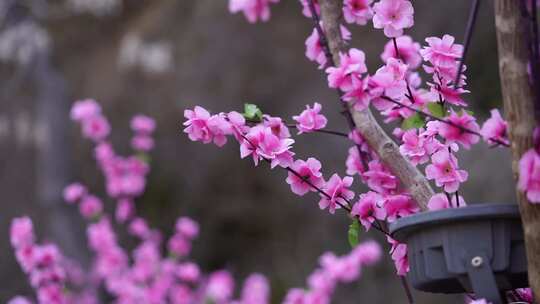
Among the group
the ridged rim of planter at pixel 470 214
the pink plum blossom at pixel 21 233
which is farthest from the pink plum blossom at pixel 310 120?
the pink plum blossom at pixel 21 233

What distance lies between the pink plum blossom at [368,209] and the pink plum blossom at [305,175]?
0.27ft

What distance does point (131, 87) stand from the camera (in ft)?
21.3

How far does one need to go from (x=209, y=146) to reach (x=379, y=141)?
445cm

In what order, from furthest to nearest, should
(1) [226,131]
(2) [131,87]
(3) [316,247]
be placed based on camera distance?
1. (2) [131,87]
2. (3) [316,247]
3. (1) [226,131]

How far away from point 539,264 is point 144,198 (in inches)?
214

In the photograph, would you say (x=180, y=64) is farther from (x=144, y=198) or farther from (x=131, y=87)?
(x=144, y=198)

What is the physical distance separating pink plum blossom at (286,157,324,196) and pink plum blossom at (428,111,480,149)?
271mm

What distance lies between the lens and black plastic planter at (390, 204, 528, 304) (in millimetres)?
1314

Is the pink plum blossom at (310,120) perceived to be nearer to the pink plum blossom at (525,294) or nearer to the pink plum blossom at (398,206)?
the pink plum blossom at (398,206)

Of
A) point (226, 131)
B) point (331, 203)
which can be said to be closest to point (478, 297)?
point (331, 203)

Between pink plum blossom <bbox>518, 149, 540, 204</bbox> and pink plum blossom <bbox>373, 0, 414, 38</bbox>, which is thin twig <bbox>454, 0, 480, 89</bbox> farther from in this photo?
pink plum blossom <bbox>518, 149, 540, 204</bbox>

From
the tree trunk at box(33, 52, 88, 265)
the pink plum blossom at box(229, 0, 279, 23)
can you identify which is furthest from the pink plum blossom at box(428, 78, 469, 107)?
the tree trunk at box(33, 52, 88, 265)

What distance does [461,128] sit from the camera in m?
1.43

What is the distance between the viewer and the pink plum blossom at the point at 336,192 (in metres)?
1.65
